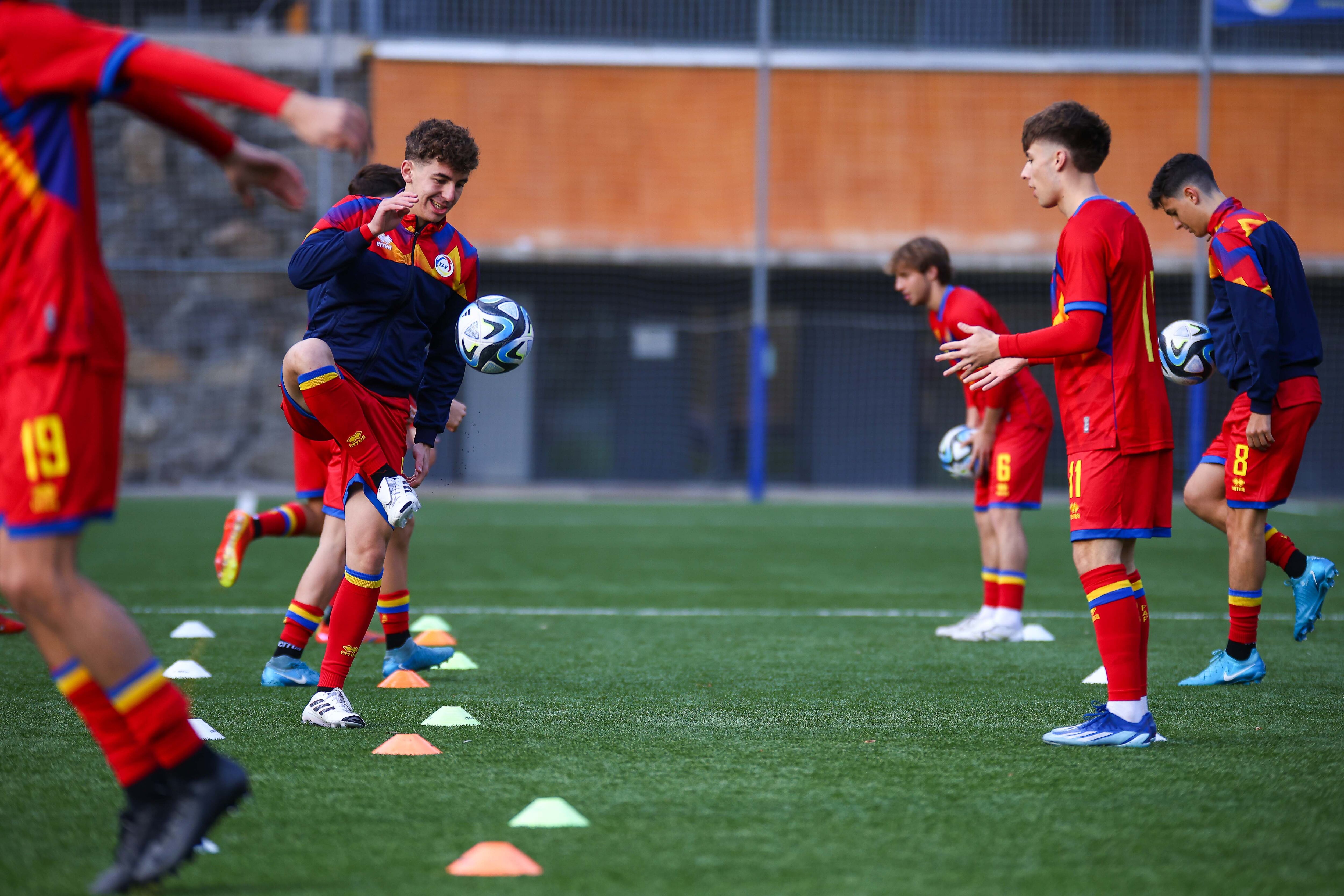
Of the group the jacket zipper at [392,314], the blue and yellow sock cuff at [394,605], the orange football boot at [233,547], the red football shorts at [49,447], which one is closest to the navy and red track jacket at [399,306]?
the jacket zipper at [392,314]

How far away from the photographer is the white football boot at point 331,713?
13.7ft

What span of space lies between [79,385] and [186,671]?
9.23ft

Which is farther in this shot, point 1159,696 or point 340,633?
point 1159,696

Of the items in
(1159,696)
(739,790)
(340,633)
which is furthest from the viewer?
(1159,696)

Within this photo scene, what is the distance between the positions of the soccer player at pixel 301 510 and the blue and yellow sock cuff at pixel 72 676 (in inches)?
93.2

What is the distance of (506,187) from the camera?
18453 millimetres

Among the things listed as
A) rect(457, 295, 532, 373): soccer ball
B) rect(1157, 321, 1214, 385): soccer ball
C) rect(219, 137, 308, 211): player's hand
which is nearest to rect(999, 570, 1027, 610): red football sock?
rect(1157, 321, 1214, 385): soccer ball

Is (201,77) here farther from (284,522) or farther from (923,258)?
(923,258)

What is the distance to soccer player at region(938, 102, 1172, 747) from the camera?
12.8 feet

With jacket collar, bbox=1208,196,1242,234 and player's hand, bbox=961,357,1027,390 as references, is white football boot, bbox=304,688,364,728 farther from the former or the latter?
jacket collar, bbox=1208,196,1242,234

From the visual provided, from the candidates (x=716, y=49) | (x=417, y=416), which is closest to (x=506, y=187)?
(x=716, y=49)

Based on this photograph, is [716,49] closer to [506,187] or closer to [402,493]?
[506,187]

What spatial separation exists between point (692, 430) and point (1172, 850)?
54.3 feet

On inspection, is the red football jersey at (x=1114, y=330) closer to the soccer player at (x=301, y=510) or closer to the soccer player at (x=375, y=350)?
the soccer player at (x=375, y=350)
